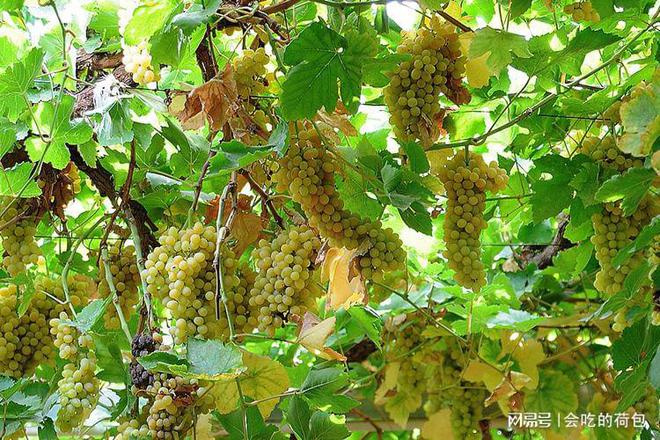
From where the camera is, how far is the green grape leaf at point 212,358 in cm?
88

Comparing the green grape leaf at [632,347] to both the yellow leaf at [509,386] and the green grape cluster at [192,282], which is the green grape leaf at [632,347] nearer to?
the yellow leaf at [509,386]

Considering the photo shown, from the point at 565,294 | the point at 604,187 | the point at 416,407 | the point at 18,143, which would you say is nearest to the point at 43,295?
the point at 18,143

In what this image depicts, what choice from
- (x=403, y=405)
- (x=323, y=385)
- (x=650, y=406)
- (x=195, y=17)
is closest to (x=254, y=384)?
(x=323, y=385)

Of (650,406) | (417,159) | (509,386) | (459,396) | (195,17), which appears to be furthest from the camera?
(459,396)

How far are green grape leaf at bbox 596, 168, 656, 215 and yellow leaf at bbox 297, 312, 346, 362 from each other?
1.21 ft

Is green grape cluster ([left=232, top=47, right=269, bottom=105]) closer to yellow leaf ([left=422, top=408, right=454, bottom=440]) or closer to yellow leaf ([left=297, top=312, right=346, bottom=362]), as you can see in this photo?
yellow leaf ([left=297, top=312, right=346, bottom=362])

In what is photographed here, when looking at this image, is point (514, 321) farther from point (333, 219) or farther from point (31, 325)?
point (31, 325)

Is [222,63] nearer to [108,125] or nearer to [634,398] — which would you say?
[108,125]

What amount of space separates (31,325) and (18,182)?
8.4 inches

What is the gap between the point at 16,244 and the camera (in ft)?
4.16

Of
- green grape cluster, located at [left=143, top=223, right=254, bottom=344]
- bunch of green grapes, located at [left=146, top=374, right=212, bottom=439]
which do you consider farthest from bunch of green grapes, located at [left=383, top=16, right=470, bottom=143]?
bunch of green grapes, located at [left=146, top=374, right=212, bottom=439]

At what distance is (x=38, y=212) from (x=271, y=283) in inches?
20.6

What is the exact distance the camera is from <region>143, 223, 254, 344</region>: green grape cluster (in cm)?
94

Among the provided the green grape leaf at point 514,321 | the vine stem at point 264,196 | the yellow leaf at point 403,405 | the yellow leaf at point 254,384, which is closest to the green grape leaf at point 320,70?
the vine stem at point 264,196
